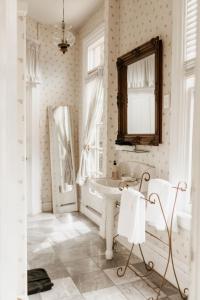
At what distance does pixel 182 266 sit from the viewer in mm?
2521

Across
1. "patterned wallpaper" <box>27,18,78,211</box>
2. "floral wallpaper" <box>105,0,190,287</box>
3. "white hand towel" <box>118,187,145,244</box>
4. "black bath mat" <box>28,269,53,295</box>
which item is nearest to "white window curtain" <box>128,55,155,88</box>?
"floral wallpaper" <box>105,0,190,287</box>

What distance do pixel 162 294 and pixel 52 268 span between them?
1099 mm

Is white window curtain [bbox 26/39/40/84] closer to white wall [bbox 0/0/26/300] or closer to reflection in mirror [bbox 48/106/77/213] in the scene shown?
reflection in mirror [bbox 48/106/77/213]

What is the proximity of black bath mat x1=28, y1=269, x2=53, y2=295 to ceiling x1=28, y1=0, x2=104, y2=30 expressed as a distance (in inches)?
133

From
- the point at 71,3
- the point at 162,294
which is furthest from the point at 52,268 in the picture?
the point at 71,3

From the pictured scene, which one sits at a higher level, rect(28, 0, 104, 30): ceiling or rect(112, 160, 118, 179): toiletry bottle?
rect(28, 0, 104, 30): ceiling

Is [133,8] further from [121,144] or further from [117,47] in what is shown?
[121,144]

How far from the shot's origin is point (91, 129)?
4.45 m

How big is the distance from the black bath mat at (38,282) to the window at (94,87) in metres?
1.88

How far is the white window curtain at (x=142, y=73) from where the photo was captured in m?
2.95

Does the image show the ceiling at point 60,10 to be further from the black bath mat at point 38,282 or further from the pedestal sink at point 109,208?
the black bath mat at point 38,282

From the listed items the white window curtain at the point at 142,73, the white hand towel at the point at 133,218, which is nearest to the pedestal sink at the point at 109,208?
the white hand towel at the point at 133,218

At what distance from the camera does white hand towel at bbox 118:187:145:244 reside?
7.75 ft

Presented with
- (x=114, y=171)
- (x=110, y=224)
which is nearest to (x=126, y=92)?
(x=114, y=171)
